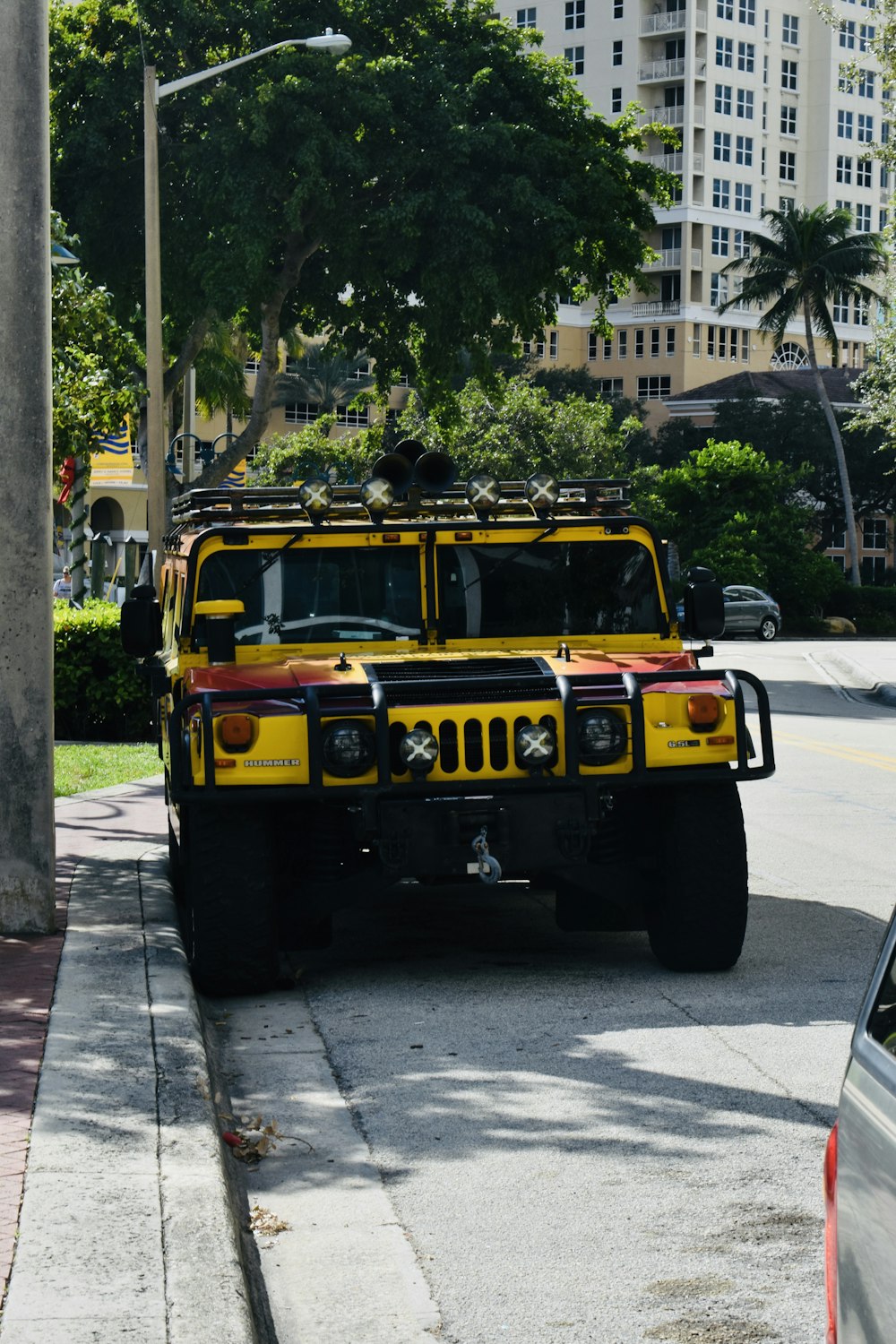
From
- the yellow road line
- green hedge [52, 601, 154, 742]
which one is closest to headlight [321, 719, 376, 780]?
the yellow road line

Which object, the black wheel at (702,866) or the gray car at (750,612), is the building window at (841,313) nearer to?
the gray car at (750,612)

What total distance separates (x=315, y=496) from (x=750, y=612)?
148ft

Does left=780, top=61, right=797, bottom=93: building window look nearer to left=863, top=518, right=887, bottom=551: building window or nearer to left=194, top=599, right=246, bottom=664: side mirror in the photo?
left=863, top=518, right=887, bottom=551: building window

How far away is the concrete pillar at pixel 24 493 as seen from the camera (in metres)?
8.67

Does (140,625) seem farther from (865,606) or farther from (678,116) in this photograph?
(678,116)

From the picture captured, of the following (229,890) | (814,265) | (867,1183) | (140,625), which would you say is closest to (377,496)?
(140,625)

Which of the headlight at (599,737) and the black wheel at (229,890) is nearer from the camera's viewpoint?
the black wheel at (229,890)

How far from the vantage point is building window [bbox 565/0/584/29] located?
104812mm

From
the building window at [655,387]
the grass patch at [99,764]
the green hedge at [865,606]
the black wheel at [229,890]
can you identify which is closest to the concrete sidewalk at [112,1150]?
the black wheel at [229,890]

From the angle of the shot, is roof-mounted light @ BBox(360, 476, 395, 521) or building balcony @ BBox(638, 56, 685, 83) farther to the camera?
building balcony @ BBox(638, 56, 685, 83)

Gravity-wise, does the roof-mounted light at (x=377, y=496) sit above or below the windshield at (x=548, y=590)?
above

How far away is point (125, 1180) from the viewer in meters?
4.98

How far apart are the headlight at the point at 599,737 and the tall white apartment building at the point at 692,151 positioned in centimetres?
9023

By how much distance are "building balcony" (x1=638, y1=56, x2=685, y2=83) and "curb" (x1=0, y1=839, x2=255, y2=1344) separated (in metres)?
98.5
